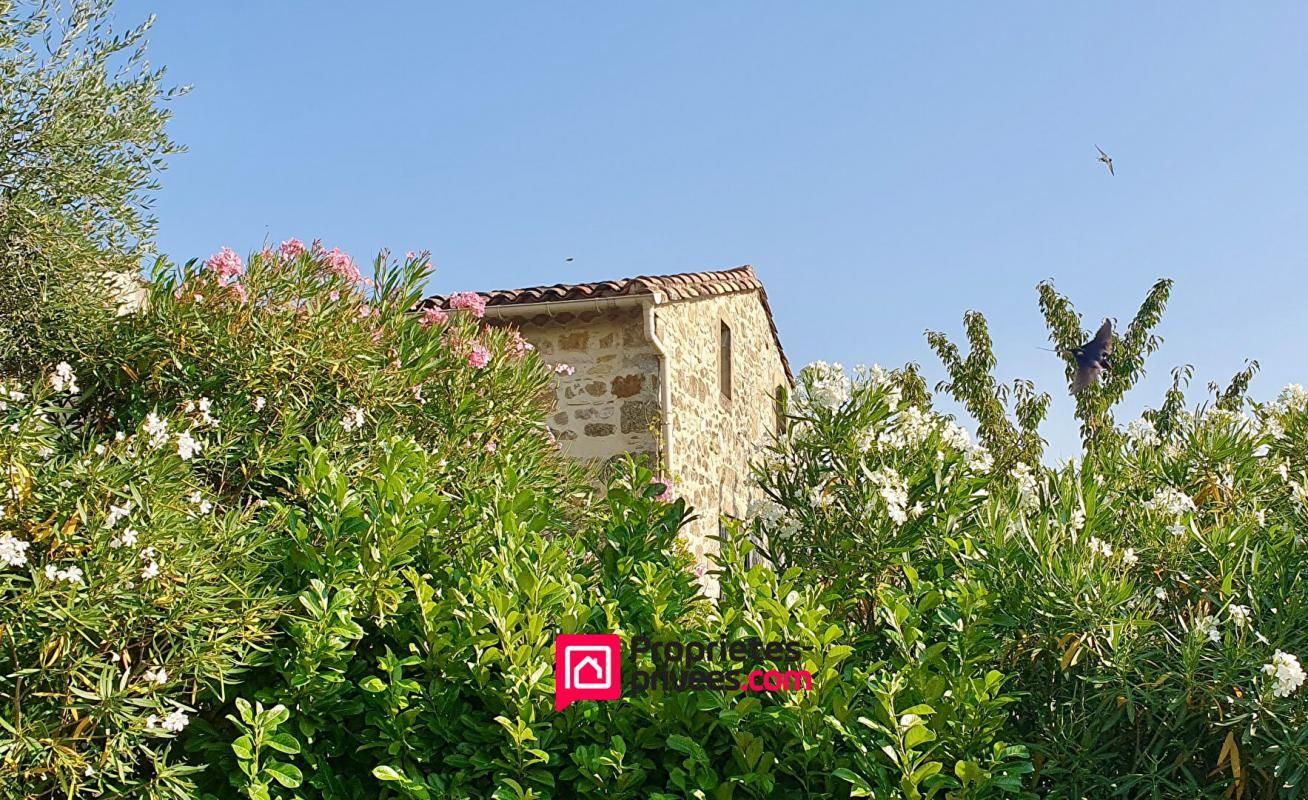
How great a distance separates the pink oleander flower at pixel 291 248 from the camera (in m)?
5.51

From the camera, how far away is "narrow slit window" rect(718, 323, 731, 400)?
12812 mm

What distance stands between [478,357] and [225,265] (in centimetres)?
139

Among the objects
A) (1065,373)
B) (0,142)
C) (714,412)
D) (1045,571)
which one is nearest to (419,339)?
(0,142)

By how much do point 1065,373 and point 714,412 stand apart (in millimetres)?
7402

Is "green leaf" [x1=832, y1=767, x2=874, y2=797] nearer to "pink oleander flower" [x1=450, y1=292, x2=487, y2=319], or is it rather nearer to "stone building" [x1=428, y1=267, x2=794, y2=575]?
"pink oleander flower" [x1=450, y1=292, x2=487, y2=319]

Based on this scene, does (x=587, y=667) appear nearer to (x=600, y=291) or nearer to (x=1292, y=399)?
(x=1292, y=399)

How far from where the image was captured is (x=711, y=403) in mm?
12102

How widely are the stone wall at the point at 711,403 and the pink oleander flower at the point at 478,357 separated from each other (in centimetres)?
383

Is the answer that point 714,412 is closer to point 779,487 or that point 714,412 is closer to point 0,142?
point 779,487

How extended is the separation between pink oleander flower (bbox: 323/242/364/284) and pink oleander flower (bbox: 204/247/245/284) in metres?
0.43

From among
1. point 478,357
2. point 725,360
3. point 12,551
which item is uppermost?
point 725,360

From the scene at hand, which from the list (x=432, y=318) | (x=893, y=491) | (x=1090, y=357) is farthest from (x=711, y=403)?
(x=893, y=491)

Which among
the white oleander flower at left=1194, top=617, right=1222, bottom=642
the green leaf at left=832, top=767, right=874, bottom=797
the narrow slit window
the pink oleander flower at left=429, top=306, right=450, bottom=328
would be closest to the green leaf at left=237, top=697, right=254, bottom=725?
the green leaf at left=832, top=767, right=874, bottom=797

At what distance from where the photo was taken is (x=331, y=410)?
16.8 feet
